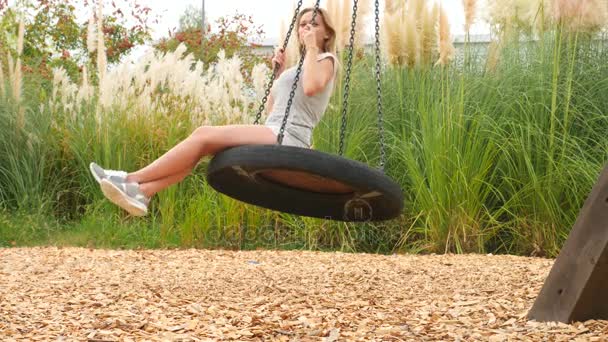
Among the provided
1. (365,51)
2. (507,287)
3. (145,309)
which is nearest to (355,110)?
(365,51)

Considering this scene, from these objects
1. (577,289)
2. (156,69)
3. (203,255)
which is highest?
(156,69)

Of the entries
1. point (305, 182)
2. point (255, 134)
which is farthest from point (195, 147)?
point (305, 182)

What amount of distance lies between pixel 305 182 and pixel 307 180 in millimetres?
47

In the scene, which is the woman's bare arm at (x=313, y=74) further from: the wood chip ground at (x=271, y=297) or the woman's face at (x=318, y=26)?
the wood chip ground at (x=271, y=297)

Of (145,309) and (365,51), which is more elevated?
(365,51)

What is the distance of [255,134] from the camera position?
12.1ft

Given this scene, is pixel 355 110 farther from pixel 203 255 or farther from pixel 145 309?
pixel 145 309

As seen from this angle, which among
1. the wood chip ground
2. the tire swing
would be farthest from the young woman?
the wood chip ground

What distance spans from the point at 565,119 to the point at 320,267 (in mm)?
1952

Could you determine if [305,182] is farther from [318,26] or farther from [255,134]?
[318,26]

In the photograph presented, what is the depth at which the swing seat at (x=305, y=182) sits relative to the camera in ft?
10.3

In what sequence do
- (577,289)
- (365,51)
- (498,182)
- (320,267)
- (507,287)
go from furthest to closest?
(365,51) < (498,182) < (320,267) < (507,287) < (577,289)

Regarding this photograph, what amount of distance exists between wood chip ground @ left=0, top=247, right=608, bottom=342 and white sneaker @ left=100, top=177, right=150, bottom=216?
402 mm

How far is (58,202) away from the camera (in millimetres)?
6852
